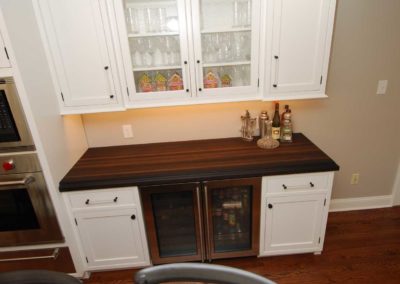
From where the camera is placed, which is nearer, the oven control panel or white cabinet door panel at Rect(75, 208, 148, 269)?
the oven control panel

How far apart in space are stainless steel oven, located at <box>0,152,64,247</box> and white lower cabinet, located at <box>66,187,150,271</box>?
0.15 metres

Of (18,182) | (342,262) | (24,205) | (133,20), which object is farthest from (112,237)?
(342,262)

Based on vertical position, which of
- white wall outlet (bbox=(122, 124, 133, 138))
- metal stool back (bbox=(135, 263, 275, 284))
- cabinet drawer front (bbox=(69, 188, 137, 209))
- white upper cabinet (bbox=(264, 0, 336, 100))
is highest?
white upper cabinet (bbox=(264, 0, 336, 100))

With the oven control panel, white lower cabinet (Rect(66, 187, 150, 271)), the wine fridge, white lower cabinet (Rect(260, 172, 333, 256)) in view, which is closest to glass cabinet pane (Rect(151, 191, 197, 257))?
the wine fridge

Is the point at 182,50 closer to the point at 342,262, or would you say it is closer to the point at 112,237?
the point at 112,237

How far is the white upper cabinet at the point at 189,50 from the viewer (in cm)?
159

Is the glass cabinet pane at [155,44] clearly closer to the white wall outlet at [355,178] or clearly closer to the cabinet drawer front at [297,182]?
the cabinet drawer front at [297,182]

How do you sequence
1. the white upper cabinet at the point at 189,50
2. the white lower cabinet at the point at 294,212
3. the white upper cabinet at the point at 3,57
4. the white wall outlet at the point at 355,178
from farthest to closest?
the white wall outlet at the point at 355,178
the white lower cabinet at the point at 294,212
the white upper cabinet at the point at 189,50
the white upper cabinet at the point at 3,57

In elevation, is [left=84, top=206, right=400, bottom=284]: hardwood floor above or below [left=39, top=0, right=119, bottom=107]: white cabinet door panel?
below

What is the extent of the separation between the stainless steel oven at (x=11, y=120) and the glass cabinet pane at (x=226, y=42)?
1112mm

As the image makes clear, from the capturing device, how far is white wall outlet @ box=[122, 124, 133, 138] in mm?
2071

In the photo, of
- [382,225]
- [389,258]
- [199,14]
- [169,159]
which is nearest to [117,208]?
[169,159]

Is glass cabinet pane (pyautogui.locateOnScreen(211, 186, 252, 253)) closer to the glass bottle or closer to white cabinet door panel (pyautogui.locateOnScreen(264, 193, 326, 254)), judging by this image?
white cabinet door panel (pyautogui.locateOnScreen(264, 193, 326, 254))

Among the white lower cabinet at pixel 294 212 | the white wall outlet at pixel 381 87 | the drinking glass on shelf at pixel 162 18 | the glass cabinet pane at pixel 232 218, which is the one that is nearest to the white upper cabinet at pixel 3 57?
the drinking glass on shelf at pixel 162 18
